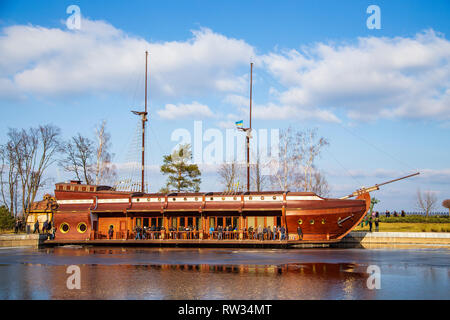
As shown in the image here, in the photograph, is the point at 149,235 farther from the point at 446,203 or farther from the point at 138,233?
the point at 446,203

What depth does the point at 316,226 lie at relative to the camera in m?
29.8

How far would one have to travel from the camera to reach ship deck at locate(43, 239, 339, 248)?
29.5 metres

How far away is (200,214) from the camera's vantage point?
1272 inches

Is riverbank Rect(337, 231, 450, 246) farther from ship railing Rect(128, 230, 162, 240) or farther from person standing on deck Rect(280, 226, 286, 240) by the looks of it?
ship railing Rect(128, 230, 162, 240)

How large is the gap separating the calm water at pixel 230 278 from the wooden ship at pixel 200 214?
6.63m

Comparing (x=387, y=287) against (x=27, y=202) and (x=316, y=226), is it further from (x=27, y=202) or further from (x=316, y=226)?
(x=27, y=202)

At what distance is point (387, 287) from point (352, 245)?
1937 centimetres

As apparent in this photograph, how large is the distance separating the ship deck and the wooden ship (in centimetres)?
35

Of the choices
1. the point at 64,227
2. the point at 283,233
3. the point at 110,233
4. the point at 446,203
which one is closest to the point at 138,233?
the point at 110,233

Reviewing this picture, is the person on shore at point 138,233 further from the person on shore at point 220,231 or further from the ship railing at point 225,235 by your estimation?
the person on shore at point 220,231

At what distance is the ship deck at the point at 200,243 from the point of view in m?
29.5

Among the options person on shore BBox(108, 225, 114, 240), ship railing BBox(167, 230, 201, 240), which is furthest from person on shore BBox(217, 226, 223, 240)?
person on shore BBox(108, 225, 114, 240)

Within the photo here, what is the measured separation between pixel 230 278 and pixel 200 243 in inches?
586

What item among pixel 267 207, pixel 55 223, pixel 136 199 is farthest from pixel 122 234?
pixel 267 207
